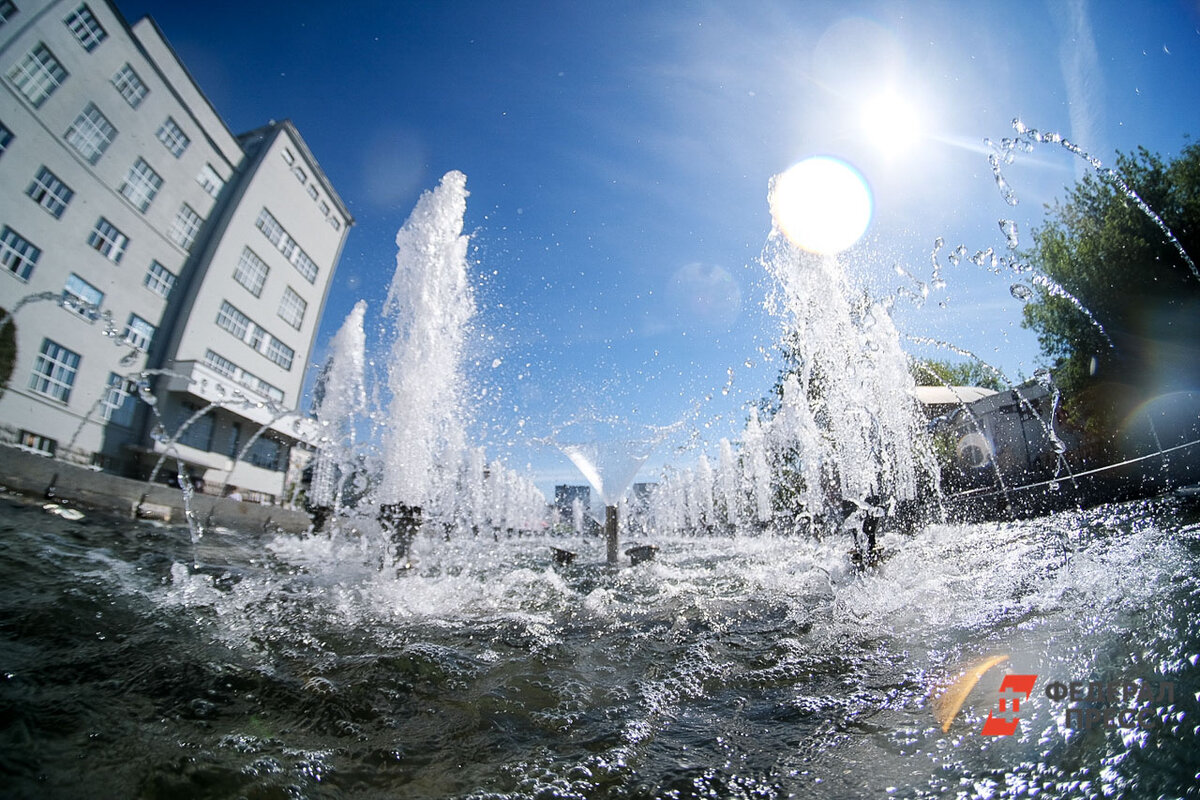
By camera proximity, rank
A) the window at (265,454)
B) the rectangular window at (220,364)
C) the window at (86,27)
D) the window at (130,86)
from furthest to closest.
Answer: the window at (265,454)
the rectangular window at (220,364)
the window at (130,86)
the window at (86,27)

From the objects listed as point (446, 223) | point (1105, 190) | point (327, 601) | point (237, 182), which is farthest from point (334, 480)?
point (1105, 190)

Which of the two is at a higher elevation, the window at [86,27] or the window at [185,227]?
the window at [86,27]

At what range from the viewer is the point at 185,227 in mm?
22266

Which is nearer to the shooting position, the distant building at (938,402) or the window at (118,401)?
the window at (118,401)

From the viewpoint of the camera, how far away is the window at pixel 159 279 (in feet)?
66.7

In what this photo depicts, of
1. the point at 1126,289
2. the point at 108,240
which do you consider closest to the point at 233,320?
the point at 108,240

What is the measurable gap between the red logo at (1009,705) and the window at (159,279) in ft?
91.7

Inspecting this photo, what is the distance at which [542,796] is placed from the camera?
1.56m

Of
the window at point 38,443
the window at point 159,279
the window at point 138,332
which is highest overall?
the window at point 159,279

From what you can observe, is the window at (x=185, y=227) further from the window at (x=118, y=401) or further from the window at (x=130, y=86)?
the window at (x=118, y=401)

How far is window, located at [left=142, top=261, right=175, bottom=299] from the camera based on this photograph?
20.3m

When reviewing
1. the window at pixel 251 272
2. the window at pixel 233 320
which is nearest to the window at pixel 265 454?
the window at pixel 233 320

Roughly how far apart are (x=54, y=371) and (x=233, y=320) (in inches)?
333

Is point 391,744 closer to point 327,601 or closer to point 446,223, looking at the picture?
point 327,601
